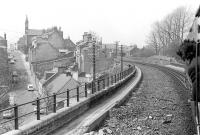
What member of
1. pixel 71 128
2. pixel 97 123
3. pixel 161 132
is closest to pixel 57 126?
pixel 71 128

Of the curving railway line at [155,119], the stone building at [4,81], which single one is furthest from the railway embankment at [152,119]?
the stone building at [4,81]

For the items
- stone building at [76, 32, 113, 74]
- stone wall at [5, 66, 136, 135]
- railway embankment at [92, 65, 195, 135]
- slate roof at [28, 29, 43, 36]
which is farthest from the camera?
slate roof at [28, 29, 43, 36]

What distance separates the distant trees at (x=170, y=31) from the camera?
70125mm

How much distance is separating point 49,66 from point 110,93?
52946mm

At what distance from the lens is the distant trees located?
70125mm

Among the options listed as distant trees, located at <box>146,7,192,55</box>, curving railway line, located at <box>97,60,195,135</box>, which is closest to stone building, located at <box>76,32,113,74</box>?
distant trees, located at <box>146,7,192,55</box>

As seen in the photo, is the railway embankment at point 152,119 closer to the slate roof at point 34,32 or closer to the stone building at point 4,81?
the stone building at point 4,81

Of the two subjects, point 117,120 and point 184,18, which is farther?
point 184,18

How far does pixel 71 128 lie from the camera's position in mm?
10391

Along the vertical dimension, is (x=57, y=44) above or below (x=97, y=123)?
above

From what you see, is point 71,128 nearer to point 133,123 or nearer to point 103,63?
point 133,123

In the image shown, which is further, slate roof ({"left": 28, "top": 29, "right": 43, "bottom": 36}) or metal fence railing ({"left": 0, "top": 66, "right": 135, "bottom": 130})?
slate roof ({"left": 28, "top": 29, "right": 43, "bottom": 36})

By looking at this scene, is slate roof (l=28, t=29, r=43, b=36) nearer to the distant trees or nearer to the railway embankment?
the distant trees

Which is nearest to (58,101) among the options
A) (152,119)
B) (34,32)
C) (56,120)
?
(152,119)
